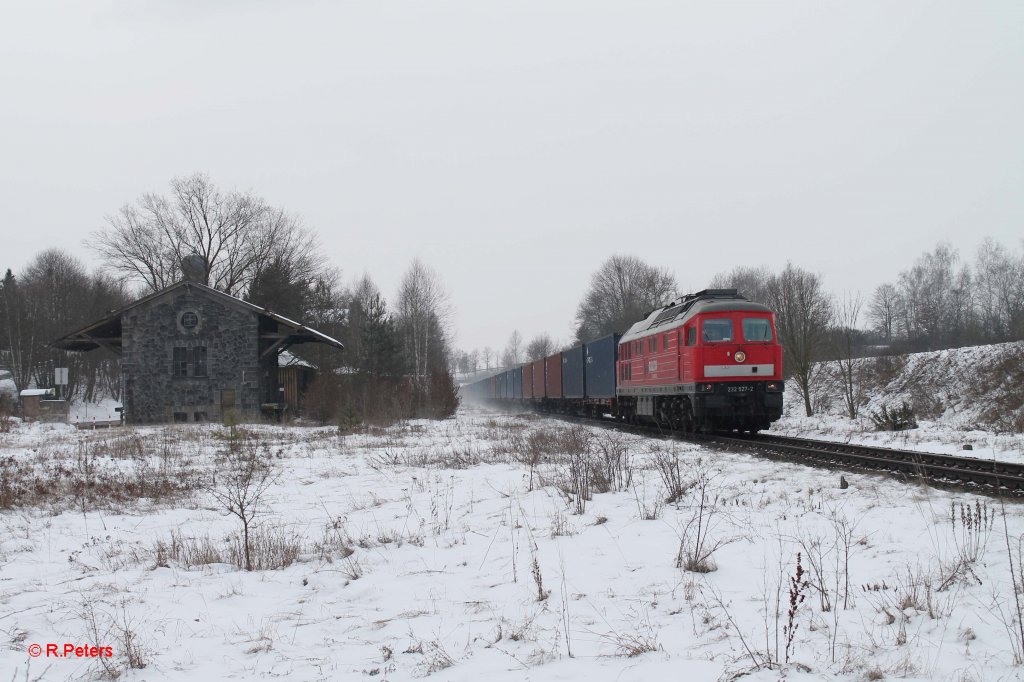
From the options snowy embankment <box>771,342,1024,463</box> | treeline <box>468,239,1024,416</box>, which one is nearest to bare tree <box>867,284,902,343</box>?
treeline <box>468,239,1024,416</box>

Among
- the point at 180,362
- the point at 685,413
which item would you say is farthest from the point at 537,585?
the point at 180,362

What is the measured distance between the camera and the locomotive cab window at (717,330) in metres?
16.5

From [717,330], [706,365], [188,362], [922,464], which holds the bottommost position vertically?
[922,464]

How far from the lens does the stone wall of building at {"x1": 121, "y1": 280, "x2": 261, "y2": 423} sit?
1260 inches

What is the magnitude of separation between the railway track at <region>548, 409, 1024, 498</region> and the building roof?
866 inches

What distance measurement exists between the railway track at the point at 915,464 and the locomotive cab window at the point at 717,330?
2422 mm

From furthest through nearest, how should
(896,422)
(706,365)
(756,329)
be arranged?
(896,422) → (756,329) → (706,365)

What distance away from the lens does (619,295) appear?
239ft

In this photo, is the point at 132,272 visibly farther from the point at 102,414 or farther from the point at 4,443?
the point at 4,443

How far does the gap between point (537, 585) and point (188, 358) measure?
1219 inches

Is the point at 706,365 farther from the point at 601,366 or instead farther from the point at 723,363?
the point at 601,366

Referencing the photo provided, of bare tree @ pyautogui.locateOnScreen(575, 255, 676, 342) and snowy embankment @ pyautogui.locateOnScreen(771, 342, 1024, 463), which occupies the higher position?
bare tree @ pyautogui.locateOnScreen(575, 255, 676, 342)

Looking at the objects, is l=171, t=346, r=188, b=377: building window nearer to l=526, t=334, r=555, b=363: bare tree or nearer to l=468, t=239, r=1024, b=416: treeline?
l=468, t=239, r=1024, b=416: treeline

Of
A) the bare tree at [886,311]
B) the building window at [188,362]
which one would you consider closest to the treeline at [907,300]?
the bare tree at [886,311]
